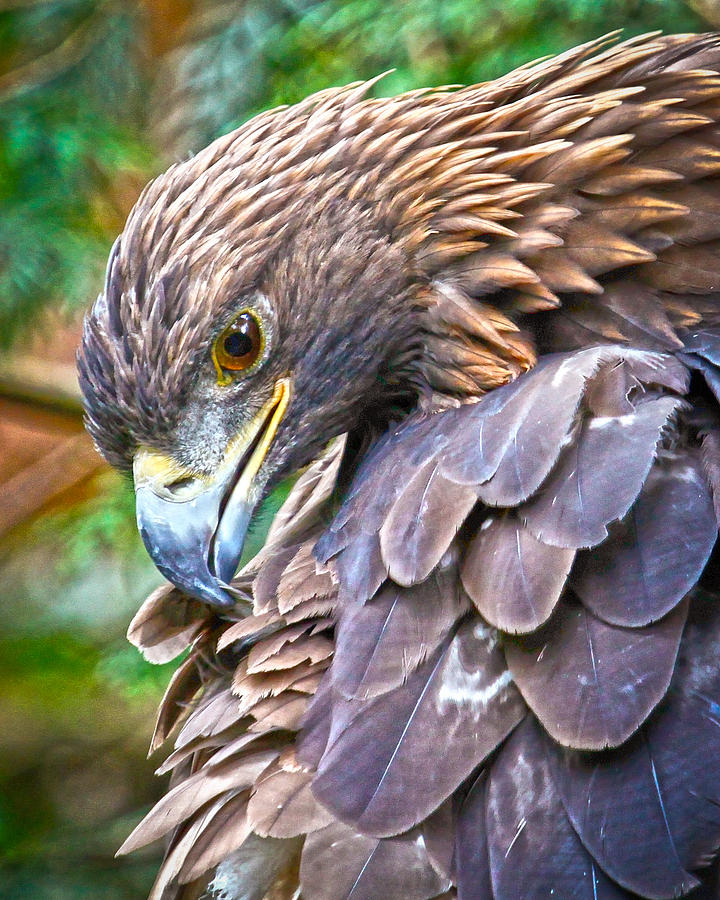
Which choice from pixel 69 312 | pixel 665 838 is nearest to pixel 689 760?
pixel 665 838

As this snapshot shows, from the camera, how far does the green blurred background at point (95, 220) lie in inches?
110

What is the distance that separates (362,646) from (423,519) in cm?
20

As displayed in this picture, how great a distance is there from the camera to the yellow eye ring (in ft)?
6.33

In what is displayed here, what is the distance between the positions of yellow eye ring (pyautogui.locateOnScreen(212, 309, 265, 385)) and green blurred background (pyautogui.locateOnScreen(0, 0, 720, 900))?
1.05 meters

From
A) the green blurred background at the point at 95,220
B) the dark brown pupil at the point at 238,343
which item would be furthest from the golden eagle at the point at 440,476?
the green blurred background at the point at 95,220

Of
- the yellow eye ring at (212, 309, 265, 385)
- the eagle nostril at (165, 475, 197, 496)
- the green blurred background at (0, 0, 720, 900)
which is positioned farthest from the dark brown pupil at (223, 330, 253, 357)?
the green blurred background at (0, 0, 720, 900)

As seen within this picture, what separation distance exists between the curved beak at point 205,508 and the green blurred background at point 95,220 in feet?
3.53

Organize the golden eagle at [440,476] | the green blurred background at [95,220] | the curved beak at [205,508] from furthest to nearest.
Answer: the green blurred background at [95,220], the curved beak at [205,508], the golden eagle at [440,476]

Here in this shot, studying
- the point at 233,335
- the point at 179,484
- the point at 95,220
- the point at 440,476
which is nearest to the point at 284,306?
the point at 233,335

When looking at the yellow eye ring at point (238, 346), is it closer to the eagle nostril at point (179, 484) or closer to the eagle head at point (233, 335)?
the eagle head at point (233, 335)

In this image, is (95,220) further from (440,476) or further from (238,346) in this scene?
(440,476)

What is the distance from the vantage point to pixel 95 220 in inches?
148

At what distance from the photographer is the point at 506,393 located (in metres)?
1.81

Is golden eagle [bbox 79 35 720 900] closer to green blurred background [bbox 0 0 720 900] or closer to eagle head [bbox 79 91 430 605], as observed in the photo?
eagle head [bbox 79 91 430 605]
